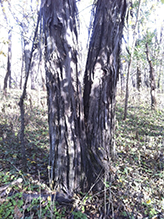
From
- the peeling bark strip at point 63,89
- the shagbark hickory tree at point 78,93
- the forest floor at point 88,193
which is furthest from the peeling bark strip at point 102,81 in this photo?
the forest floor at point 88,193

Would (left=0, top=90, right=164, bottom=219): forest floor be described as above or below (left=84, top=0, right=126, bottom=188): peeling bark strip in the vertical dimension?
below

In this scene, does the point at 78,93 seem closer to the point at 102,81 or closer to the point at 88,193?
the point at 102,81

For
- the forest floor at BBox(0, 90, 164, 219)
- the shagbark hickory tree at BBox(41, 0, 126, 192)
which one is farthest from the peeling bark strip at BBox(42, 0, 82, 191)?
the forest floor at BBox(0, 90, 164, 219)

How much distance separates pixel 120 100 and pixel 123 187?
660cm

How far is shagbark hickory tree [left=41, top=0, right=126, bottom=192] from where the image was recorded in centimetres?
224

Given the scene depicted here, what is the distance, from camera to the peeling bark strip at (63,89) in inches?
87.5

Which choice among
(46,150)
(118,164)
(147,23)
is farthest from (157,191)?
(147,23)

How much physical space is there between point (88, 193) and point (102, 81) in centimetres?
177

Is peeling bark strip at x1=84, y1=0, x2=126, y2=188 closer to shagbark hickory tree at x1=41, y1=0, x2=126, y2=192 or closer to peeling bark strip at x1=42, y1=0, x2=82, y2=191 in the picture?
shagbark hickory tree at x1=41, y1=0, x2=126, y2=192

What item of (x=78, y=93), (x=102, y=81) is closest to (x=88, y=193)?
(x=78, y=93)

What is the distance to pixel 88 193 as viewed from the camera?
2.55 metres

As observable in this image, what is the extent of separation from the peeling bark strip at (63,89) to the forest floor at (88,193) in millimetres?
350

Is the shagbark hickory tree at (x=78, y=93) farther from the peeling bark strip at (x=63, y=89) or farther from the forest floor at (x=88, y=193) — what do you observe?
the forest floor at (x=88, y=193)

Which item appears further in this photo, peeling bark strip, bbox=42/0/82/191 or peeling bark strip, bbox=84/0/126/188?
peeling bark strip, bbox=84/0/126/188
